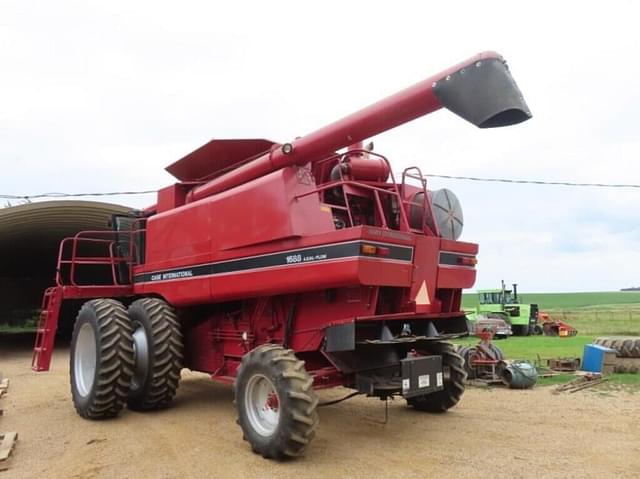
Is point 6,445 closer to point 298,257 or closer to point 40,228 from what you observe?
point 298,257

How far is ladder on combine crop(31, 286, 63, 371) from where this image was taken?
8141mm

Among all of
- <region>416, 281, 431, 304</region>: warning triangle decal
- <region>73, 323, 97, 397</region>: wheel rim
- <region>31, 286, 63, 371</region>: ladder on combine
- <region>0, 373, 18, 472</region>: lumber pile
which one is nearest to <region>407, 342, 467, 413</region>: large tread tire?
<region>416, 281, 431, 304</region>: warning triangle decal

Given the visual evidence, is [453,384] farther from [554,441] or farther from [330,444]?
[330,444]

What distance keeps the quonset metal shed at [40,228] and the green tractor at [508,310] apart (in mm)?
16225

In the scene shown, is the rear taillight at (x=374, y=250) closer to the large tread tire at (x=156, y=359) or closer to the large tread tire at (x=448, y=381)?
the large tread tire at (x=448, y=381)

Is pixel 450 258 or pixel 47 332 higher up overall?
pixel 450 258

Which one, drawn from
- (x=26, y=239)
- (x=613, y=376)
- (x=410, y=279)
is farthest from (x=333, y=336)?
(x=26, y=239)

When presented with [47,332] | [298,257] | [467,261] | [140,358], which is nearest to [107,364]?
[140,358]

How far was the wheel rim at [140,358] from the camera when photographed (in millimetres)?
7582

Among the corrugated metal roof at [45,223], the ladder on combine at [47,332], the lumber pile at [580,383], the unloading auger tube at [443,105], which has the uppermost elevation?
the corrugated metal roof at [45,223]

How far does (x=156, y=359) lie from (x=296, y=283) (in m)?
2.58

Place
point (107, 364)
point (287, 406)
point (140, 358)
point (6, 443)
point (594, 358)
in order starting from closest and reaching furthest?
1. point (287, 406)
2. point (6, 443)
3. point (107, 364)
4. point (140, 358)
5. point (594, 358)

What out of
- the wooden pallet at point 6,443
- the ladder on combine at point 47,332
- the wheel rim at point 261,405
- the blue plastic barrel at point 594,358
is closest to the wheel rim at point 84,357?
the ladder on combine at point 47,332

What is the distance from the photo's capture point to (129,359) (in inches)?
291
